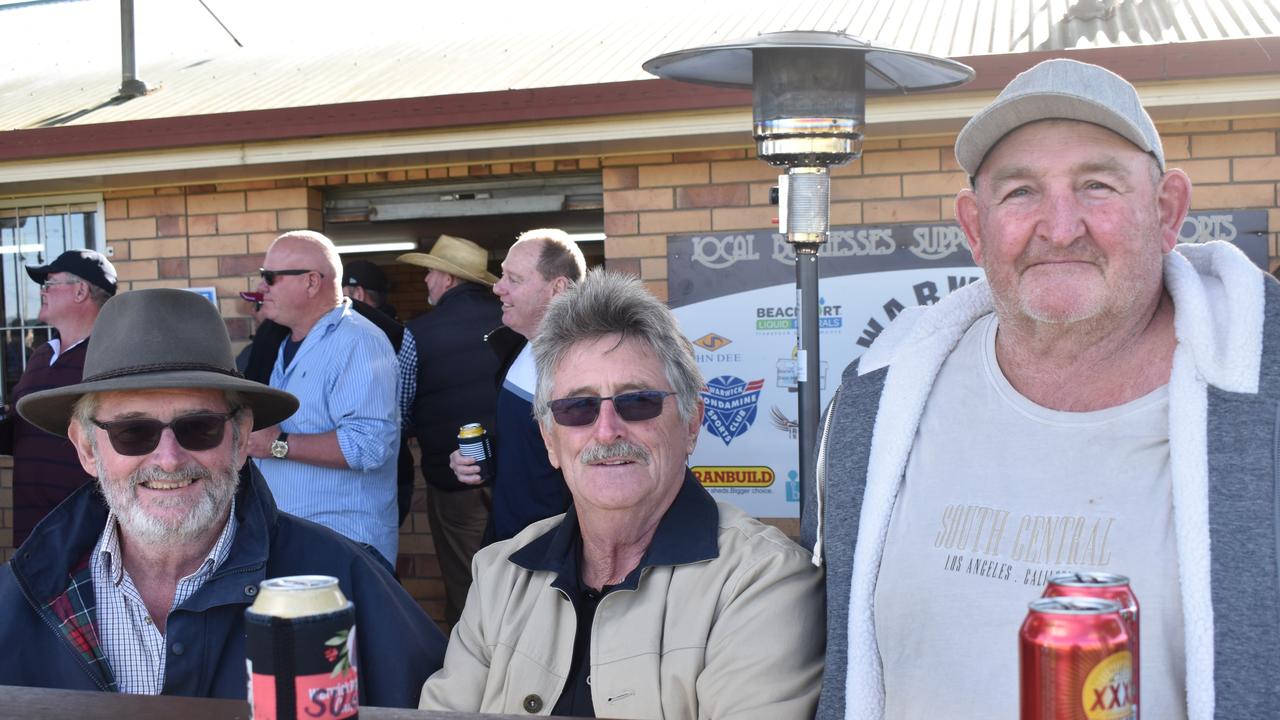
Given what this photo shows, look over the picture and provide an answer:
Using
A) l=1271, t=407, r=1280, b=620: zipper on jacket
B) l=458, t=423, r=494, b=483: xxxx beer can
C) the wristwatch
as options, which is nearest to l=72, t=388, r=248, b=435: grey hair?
the wristwatch

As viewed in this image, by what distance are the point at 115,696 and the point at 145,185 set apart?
459cm

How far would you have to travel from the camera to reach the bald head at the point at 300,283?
4418mm

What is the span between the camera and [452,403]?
16.3 feet

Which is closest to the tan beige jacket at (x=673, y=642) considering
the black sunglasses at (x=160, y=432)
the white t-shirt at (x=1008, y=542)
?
the white t-shirt at (x=1008, y=542)

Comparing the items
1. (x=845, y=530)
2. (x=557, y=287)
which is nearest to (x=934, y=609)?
(x=845, y=530)

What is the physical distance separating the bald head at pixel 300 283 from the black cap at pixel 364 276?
1.87 m

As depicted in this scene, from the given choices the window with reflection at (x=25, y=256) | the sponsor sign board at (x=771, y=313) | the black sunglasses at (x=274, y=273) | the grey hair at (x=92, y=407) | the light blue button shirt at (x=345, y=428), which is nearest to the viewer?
the grey hair at (x=92, y=407)

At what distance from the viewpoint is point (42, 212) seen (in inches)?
238

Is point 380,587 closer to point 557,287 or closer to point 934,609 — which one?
point 934,609

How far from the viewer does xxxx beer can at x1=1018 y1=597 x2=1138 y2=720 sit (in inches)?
42.8

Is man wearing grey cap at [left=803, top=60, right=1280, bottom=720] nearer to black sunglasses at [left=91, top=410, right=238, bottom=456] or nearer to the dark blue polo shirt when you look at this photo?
the dark blue polo shirt

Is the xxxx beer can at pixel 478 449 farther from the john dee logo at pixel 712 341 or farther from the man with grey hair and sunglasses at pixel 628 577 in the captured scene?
the man with grey hair and sunglasses at pixel 628 577

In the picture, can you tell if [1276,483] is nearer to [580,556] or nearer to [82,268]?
[580,556]

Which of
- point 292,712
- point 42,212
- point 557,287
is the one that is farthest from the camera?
point 42,212
